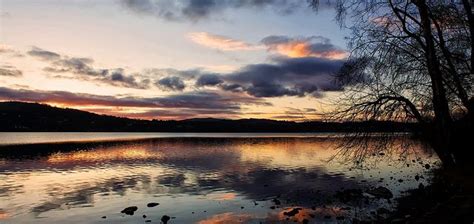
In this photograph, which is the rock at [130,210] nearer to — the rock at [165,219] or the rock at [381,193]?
the rock at [165,219]

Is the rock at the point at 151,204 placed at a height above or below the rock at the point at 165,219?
below

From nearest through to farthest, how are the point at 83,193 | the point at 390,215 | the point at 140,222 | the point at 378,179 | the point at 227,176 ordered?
1. the point at 390,215
2. the point at 140,222
3. the point at 83,193
4. the point at 378,179
5. the point at 227,176

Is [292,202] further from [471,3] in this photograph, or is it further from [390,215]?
[471,3]

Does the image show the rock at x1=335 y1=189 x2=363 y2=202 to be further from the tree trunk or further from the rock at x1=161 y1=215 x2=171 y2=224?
the tree trunk

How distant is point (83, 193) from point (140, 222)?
14.6 meters

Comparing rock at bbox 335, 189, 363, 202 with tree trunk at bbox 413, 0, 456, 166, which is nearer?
tree trunk at bbox 413, 0, 456, 166

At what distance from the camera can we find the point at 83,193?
38719mm

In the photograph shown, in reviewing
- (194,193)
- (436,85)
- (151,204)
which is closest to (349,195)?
(194,193)

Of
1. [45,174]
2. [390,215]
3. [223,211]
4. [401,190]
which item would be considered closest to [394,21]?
[390,215]

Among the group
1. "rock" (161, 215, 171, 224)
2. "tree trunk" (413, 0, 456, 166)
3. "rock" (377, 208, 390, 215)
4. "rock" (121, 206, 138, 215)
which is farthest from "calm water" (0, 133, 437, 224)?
"tree trunk" (413, 0, 456, 166)

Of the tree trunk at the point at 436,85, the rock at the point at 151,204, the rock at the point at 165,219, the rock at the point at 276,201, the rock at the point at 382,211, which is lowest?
the rock at the point at 151,204

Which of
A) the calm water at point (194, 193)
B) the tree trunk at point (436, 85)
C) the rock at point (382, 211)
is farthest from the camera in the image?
the calm water at point (194, 193)

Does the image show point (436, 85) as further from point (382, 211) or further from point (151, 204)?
point (151, 204)

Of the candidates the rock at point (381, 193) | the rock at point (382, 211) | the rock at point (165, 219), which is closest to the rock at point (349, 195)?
the rock at point (381, 193)
